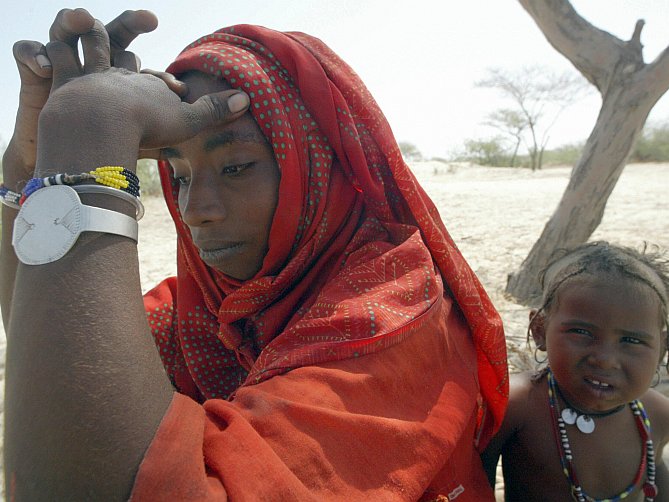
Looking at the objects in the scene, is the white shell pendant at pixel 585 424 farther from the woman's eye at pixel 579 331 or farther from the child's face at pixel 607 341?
the woman's eye at pixel 579 331

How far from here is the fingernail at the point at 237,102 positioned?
1.29m

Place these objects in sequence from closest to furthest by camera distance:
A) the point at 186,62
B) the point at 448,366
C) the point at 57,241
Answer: the point at 57,241, the point at 448,366, the point at 186,62

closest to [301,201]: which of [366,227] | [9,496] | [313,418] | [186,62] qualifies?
[366,227]

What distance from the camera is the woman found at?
77 centimetres

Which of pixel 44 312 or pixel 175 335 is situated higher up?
pixel 44 312

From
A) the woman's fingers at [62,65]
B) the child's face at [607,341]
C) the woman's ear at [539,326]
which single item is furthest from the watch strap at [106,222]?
the woman's ear at [539,326]

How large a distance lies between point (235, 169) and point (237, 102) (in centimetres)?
18

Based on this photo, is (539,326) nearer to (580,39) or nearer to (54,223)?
(54,223)

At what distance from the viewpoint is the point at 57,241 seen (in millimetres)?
839

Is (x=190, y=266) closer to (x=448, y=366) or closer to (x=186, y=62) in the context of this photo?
(x=186, y=62)

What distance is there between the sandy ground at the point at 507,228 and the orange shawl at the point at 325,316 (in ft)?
6.40

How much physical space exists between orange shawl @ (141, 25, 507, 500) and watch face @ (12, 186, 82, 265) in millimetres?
342

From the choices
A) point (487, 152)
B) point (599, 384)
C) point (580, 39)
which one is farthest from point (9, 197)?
point (487, 152)

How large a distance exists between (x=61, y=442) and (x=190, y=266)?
1.04 m
